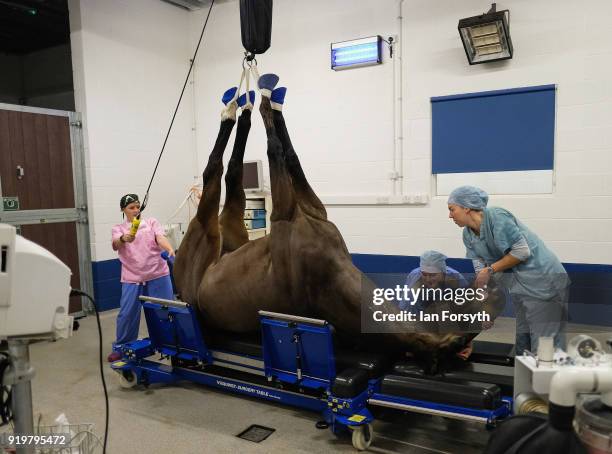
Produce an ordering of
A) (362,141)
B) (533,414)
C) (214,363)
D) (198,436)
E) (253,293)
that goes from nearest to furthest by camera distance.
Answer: (533,414)
(198,436)
(253,293)
(214,363)
(362,141)

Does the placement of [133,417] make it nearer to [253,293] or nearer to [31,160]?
[253,293]

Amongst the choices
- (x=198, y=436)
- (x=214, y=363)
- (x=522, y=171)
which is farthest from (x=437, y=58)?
(x=198, y=436)

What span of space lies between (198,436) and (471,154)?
3468mm

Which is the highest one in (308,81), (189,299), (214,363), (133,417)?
(308,81)

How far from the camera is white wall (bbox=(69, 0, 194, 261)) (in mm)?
5152

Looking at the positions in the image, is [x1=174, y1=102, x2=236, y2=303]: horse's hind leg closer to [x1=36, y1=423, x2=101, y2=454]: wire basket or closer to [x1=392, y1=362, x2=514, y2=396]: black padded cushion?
[x1=392, y1=362, x2=514, y2=396]: black padded cushion

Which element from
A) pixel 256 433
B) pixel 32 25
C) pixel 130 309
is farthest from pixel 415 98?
pixel 32 25

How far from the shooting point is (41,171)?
4816 millimetres

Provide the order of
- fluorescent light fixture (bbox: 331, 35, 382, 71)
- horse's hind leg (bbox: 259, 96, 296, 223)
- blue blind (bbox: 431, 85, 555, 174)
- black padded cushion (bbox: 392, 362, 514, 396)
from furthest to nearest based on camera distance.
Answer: fluorescent light fixture (bbox: 331, 35, 382, 71)
blue blind (bbox: 431, 85, 555, 174)
horse's hind leg (bbox: 259, 96, 296, 223)
black padded cushion (bbox: 392, 362, 514, 396)

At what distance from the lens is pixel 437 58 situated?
15.6 ft

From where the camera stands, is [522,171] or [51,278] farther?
[522,171]

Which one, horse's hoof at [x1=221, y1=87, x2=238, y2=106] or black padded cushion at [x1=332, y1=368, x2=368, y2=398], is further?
horse's hoof at [x1=221, y1=87, x2=238, y2=106]

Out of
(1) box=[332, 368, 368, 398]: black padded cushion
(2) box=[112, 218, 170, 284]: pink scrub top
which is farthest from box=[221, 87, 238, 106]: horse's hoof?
(1) box=[332, 368, 368, 398]: black padded cushion

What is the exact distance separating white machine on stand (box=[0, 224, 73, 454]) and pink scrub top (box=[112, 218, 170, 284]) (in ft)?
8.56
